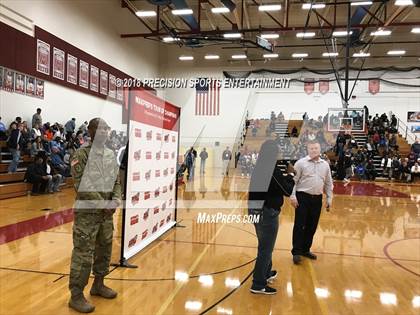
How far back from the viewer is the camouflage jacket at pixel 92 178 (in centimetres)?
320

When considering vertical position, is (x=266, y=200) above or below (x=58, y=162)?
above

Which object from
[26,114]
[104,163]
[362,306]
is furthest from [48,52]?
[362,306]

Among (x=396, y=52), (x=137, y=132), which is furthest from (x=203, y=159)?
(x=137, y=132)

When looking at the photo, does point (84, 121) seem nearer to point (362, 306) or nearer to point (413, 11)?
point (362, 306)

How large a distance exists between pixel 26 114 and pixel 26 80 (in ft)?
3.83

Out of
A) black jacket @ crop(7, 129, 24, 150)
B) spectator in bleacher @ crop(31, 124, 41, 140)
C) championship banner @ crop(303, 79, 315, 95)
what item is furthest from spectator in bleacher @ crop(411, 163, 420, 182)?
black jacket @ crop(7, 129, 24, 150)

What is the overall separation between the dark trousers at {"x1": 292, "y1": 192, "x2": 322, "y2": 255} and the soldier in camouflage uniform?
98.4 inches

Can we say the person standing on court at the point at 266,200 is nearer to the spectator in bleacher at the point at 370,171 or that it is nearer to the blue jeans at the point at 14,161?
the blue jeans at the point at 14,161

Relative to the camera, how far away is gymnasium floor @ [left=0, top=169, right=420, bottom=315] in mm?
3414

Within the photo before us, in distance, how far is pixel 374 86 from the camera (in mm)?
24188

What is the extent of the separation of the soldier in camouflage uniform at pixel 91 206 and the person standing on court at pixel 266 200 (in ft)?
4.42

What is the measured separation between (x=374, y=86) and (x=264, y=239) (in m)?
23.6

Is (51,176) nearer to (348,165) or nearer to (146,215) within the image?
(146,215)

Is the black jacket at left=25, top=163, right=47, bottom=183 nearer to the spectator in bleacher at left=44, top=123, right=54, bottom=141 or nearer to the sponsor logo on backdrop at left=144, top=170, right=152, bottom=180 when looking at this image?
the spectator in bleacher at left=44, top=123, right=54, bottom=141
